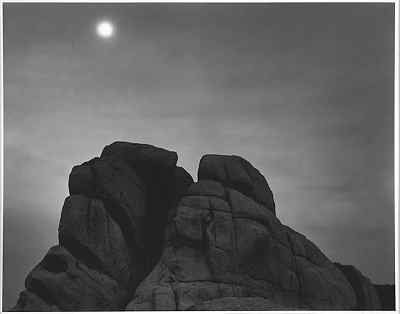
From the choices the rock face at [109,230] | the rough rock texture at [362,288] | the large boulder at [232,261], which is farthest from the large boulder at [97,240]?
the rough rock texture at [362,288]

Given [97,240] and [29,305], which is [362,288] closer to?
[97,240]

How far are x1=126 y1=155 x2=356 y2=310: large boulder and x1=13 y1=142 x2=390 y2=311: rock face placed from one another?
0.01 meters

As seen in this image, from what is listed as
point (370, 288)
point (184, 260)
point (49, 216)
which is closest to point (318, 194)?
point (370, 288)

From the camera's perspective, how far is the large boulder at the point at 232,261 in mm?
7301

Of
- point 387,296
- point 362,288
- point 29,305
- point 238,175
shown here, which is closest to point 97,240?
point 29,305

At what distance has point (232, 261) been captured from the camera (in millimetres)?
7477

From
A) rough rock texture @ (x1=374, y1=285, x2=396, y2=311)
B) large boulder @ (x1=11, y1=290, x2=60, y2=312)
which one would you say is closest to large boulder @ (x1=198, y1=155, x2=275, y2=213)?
rough rock texture @ (x1=374, y1=285, x2=396, y2=311)

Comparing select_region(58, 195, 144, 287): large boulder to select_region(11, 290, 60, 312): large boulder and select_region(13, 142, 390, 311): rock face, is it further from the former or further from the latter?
select_region(11, 290, 60, 312): large boulder

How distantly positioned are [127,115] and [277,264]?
7.29 feet

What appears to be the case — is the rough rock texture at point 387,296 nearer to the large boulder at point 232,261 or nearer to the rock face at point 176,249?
the rock face at point 176,249

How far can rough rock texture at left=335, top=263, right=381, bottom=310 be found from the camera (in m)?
7.19

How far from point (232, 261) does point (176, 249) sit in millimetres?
603

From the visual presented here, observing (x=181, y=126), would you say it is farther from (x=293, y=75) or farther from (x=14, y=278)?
(x=14, y=278)

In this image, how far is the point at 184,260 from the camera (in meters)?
7.50
